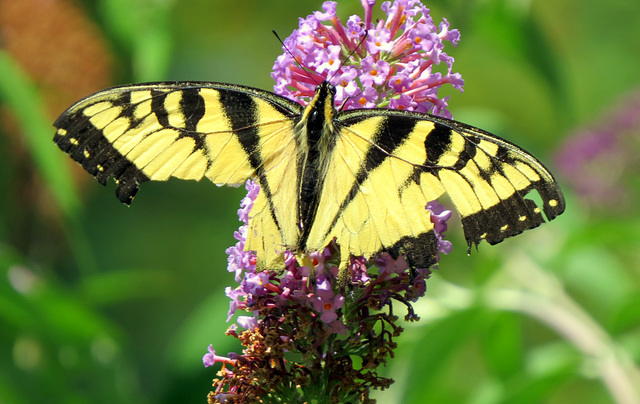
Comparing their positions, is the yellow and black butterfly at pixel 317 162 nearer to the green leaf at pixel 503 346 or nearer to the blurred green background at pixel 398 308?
the blurred green background at pixel 398 308

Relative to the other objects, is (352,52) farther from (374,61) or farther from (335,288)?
(335,288)

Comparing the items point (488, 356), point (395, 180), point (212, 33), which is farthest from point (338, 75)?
point (212, 33)

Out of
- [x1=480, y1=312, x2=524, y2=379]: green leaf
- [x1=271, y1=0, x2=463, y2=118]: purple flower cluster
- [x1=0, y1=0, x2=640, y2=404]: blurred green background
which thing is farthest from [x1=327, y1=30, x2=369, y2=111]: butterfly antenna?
[x1=480, y1=312, x2=524, y2=379]: green leaf

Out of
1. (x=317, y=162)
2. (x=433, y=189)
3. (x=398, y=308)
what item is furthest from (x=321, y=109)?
(x=398, y=308)

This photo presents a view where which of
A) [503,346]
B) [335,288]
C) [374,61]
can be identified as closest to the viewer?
[335,288]

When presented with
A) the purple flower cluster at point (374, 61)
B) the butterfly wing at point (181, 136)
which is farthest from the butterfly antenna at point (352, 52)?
the butterfly wing at point (181, 136)

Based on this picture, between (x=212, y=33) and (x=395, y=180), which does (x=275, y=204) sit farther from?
(x=212, y=33)

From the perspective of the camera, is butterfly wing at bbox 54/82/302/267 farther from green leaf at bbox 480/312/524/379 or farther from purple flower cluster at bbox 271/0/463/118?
green leaf at bbox 480/312/524/379
